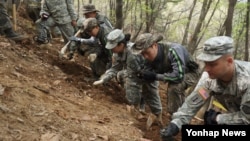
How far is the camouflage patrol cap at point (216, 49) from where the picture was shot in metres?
3.42

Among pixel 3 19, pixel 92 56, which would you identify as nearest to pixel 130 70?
pixel 92 56

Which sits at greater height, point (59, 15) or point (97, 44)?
point (59, 15)

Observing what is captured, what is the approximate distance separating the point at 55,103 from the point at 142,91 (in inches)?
68.7

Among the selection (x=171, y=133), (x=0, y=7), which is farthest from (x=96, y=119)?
(x=0, y=7)

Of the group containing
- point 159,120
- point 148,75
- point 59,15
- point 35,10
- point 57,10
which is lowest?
point 159,120

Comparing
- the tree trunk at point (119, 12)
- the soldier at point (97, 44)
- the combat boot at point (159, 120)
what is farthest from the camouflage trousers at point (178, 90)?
the tree trunk at point (119, 12)

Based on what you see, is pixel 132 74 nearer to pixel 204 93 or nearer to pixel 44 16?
pixel 204 93

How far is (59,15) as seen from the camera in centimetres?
838

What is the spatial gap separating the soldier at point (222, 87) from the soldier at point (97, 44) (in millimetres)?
3210

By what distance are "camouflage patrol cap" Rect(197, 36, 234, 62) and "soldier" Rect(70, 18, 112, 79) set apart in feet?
11.3

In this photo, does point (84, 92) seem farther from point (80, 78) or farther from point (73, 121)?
point (73, 121)

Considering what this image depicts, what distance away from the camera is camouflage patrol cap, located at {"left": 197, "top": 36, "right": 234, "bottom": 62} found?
342cm

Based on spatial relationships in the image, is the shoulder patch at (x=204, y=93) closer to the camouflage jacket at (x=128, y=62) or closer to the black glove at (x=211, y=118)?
the black glove at (x=211, y=118)

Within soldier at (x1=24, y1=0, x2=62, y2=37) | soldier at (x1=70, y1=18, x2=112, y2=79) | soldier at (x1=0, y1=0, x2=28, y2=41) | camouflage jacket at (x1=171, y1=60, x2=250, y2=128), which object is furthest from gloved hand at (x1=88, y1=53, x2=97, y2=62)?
soldier at (x1=24, y1=0, x2=62, y2=37)
